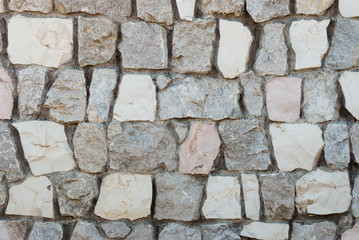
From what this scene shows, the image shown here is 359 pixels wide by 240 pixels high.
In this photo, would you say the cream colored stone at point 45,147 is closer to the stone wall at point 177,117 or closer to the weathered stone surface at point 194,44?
the stone wall at point 177,117

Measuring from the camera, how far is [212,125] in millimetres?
2260

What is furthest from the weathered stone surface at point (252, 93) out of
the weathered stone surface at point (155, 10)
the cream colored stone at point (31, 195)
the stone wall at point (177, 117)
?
the cream colored stone at point (31, 195)

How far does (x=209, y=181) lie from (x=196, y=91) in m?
0.43

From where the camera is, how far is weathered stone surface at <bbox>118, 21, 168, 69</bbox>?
223 centimetres

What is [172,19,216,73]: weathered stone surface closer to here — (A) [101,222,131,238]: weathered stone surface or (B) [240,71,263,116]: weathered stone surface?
(B) [240,71,263,116]: weathered stone surface

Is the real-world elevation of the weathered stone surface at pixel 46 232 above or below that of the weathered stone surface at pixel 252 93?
below

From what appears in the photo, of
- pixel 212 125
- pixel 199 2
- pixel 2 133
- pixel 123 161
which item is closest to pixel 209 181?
pixel 212 125

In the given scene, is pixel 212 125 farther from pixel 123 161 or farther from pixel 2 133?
pixel 2 133

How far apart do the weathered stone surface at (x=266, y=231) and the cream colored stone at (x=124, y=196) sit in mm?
490

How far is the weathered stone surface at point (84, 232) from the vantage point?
7.36ft

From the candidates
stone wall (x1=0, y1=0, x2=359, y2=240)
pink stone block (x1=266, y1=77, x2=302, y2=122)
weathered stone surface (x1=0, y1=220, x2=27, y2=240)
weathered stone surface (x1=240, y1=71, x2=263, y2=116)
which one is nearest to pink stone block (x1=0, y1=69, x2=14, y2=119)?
stone wall (x1=0, y1=0, x2=359, y2=240)

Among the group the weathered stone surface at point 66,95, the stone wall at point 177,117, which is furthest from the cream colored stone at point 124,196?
the weathered stone surface at point 66,95

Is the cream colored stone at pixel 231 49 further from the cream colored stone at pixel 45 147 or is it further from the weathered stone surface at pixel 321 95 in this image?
the cream colored stone at pixel 45 147

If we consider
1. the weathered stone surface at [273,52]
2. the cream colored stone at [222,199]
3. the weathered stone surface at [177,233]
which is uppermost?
the weathered stone surface at [273,52]
